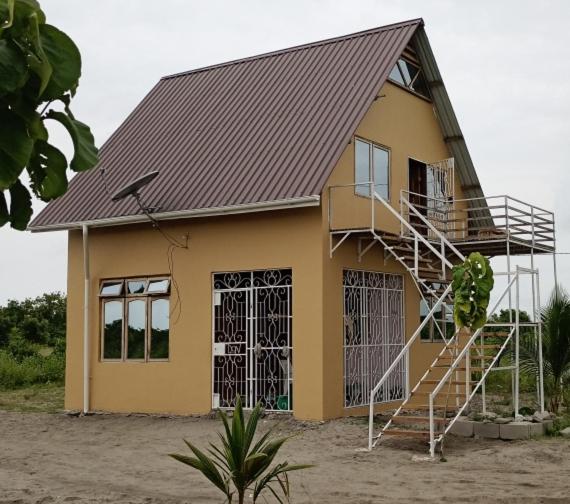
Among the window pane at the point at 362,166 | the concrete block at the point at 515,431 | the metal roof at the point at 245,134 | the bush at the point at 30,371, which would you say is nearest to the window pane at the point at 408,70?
the metal roof at the point at 245,134

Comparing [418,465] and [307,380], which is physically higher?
[307,380]

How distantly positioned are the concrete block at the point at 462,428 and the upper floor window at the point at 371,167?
448cm

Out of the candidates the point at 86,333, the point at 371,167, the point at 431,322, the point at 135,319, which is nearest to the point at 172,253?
the point at 135,319

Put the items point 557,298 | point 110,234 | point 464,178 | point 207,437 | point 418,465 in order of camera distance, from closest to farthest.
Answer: point 418,465 < point 207,437 < point 557,298 < point 110,234 < point 464,178

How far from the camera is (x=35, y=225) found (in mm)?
18078

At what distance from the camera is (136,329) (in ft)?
57.2

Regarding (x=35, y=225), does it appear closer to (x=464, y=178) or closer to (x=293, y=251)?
(x=293, y=251)

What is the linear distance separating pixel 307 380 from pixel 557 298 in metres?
4.63

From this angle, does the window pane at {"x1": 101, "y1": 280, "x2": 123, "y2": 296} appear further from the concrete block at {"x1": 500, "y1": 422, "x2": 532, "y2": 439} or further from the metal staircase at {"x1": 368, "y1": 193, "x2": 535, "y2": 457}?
the concrete block at {"x1": 500, "y1": 422, "x2": 532, "y2": 439}

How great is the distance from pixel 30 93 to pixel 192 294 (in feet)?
39.2

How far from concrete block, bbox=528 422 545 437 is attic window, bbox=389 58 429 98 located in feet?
24.4

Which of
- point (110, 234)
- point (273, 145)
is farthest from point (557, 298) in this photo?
point (110, 234)

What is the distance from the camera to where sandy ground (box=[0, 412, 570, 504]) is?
9648mm

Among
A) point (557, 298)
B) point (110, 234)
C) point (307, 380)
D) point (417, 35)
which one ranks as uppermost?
point (417, 35)
